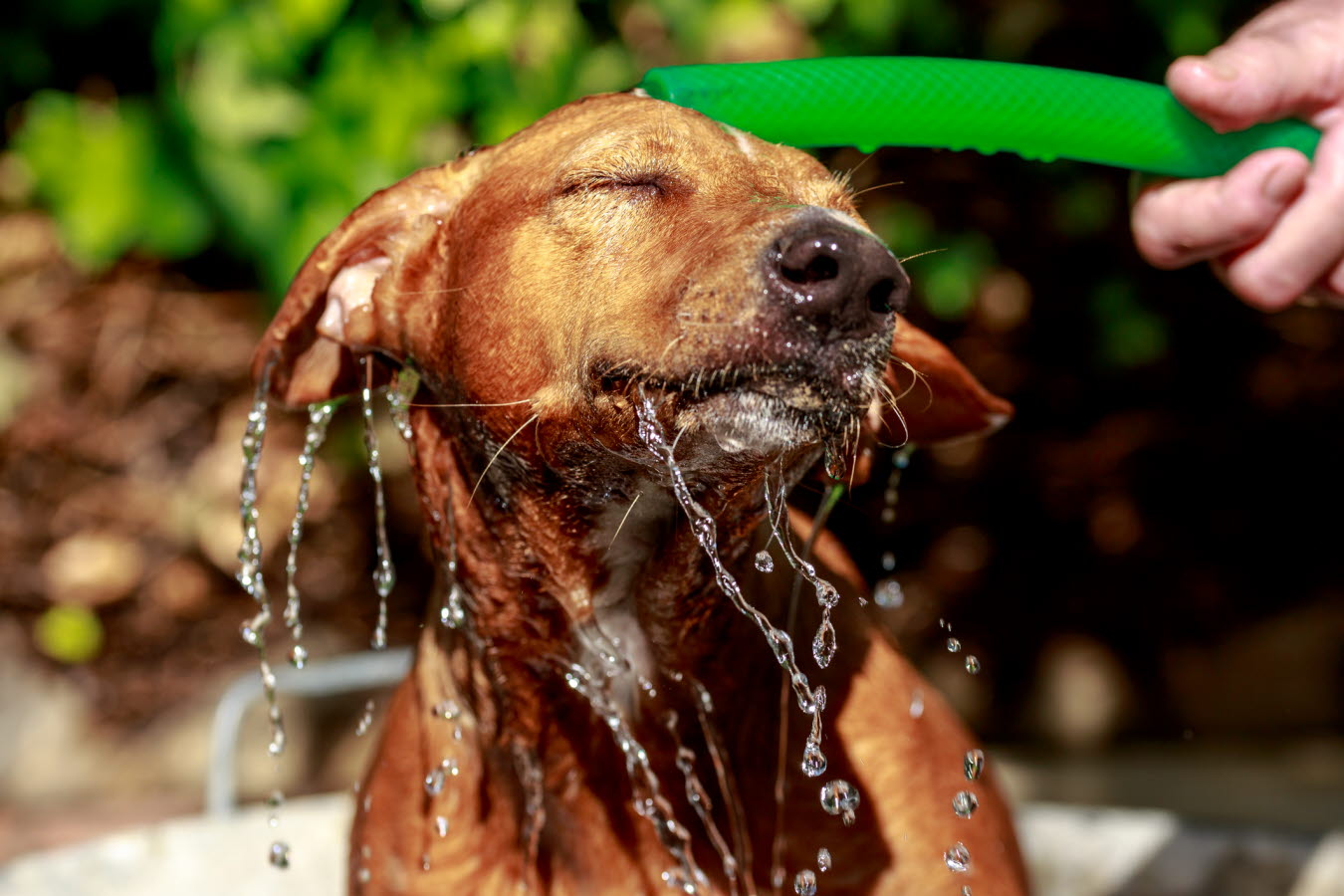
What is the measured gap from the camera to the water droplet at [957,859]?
71.7 inches

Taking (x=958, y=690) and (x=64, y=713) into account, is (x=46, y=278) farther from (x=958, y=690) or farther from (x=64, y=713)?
(x=958, y=690)

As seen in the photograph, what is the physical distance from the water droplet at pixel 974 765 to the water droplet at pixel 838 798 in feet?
0.73

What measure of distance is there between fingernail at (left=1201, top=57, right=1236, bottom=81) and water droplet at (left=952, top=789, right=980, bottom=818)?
3.38 ft

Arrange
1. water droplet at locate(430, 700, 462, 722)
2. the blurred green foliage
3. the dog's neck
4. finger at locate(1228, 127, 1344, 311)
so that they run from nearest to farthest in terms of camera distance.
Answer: the dog's neck → water droplet at locate(430, 700, 462, 722) → finger at locate(1228, 127, 1344, 311) → the blurred green foliage

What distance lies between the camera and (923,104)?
185cm

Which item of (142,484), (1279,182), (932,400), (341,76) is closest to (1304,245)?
(1279,182)

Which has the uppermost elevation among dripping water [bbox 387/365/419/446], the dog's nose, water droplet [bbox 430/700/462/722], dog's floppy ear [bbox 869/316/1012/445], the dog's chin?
the dog's nose

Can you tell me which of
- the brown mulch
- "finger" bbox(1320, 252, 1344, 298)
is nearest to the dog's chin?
"finger" bbox(1320, 252, 1344, 298)

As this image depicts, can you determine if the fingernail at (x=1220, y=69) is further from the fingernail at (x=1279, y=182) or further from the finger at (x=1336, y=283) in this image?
the finger at (x=1336, y=283)

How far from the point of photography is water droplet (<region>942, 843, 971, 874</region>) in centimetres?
182

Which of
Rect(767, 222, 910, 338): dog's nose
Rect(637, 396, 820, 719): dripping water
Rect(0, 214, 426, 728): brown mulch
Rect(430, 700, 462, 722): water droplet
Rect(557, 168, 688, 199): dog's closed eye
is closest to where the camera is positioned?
Rect(767, 222, 910, 338): dog's nose

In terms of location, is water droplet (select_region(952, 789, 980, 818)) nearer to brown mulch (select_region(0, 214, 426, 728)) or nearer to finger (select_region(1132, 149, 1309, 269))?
finger (select_region(1132, 149, 1309, 269))

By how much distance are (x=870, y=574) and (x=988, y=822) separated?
2356mm

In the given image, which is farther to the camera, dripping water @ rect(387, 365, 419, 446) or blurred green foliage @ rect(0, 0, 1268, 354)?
blurred green foliage @ rect(0, 0, 1268, 354)
